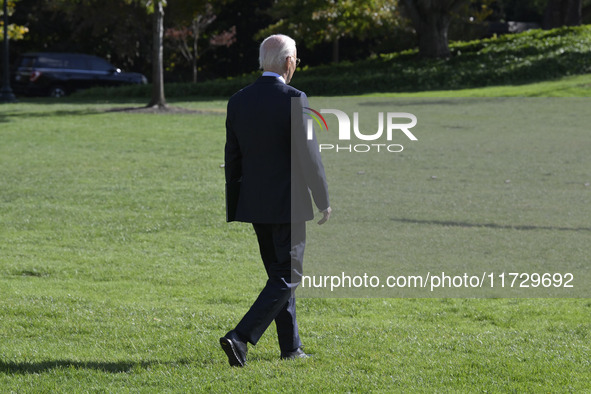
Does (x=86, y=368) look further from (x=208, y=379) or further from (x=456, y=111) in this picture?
(x=456, y=111)

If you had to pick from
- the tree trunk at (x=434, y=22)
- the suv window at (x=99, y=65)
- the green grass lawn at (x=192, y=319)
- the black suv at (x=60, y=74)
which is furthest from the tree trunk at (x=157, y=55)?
the tree trunk at (x=434, y=22)

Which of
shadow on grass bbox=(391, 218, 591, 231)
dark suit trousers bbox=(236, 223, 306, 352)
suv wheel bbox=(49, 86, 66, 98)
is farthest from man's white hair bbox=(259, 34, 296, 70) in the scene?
suv wheel bbox=(49, 86, 66, 98)

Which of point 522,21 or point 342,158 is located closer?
point 342,158

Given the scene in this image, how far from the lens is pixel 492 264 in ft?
27.7

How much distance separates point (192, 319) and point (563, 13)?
39875 mm

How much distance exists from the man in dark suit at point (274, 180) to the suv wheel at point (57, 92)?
1189 inches

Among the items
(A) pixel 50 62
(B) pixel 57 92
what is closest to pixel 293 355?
(B) pixel 57 92

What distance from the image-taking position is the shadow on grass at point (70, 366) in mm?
4836

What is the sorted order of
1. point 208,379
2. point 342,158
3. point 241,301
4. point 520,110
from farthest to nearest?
point 520,110 < point 342,158 < point 241,301 < point 208,379

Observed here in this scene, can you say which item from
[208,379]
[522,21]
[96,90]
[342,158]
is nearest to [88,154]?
[342,158]

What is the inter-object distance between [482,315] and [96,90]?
27.3 meters

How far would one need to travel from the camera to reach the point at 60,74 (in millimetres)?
33688

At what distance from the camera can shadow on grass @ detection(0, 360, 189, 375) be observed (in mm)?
4836

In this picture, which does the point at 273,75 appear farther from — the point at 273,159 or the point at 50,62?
the point at 50,62
